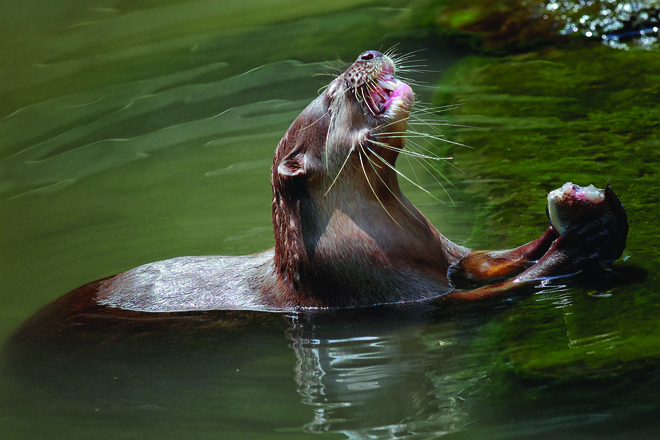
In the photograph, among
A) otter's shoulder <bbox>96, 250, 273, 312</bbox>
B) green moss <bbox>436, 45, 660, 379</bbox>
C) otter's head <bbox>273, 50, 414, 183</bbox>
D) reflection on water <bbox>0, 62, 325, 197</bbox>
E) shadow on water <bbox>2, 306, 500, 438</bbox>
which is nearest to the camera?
shadow on water <bbox>2, 306, 500, 438</bbox>

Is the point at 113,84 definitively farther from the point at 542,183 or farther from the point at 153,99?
the point at 542,183

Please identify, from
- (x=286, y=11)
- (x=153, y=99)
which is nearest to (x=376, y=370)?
(x=153, y=99)

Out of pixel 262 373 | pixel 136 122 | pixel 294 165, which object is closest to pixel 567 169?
pixel 294 165

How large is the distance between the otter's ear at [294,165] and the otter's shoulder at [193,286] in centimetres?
69

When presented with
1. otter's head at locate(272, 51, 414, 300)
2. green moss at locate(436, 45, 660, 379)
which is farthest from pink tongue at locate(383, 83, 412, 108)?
green moss at locate(436, 45, 660, 379)

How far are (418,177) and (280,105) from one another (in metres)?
2.41

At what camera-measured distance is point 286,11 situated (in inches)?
436

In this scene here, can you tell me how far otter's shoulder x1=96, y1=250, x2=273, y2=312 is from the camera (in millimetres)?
4934

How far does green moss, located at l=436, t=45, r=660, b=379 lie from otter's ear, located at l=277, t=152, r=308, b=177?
1.41m

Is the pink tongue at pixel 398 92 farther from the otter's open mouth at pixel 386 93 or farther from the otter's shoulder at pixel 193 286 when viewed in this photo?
the otter's shoulder at pixel 193 286

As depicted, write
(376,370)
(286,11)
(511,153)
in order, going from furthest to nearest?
(286,11) → (511,153) → (376,370)

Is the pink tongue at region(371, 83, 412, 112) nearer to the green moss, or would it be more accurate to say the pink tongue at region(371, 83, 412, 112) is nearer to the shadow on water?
the shadow on water

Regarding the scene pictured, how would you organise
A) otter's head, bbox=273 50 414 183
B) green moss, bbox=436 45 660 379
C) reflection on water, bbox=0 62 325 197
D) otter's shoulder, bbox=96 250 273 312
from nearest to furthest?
green moss, bbox=436 45 660 379 → otter's head, bbox=273 50 414 183 → otter's shoulder, bbox=96 250 273 312 → reflection on water, bbox=0 62 325 197

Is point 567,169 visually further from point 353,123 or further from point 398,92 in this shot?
point 353,123
